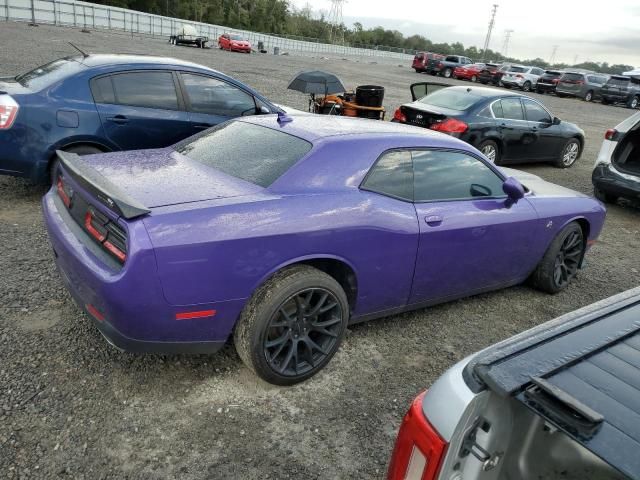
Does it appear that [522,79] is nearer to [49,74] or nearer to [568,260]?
[568,260]

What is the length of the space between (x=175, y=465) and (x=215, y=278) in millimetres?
881

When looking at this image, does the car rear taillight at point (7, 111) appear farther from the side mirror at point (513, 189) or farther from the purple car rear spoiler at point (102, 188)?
the side mirror at point (513, 189)

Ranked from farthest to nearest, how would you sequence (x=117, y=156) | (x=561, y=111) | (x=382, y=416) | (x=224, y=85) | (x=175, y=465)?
(x=561, y=111), (x=224, y=85), (x=117, y=156), (x=382, y=416), (x=175, y=465)

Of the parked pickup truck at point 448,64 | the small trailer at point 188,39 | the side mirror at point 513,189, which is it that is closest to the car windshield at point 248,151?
the side mirror at point 513,189

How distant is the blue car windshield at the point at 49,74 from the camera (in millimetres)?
4988

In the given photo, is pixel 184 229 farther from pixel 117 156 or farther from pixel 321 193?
pixel 117 156

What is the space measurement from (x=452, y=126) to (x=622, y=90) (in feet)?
84.3

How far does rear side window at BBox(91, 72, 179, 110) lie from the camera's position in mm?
5152

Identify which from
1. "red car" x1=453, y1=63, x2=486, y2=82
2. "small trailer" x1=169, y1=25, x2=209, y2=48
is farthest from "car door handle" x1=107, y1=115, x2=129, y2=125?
"red car" x1=453, y1=63, x2=486, y2=82

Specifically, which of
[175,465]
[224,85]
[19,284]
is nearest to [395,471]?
[175,465]

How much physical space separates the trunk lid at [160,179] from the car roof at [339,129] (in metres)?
0.62

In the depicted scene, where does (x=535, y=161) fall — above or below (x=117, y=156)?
below

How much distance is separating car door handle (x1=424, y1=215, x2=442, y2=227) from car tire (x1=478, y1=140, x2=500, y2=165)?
17.9 ft

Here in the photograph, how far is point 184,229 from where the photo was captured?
2.45 m
